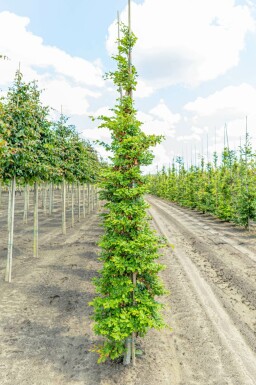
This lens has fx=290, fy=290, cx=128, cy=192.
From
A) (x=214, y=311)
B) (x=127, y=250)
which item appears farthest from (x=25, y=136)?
(x=214, y=311)

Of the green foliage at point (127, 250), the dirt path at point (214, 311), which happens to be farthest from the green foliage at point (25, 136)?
the dirt path at point (214, 311)

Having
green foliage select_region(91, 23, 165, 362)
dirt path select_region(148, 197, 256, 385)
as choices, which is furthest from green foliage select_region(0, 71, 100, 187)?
dirt path select_region(148, 197, 256, 385)

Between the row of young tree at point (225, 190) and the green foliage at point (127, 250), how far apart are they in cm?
101

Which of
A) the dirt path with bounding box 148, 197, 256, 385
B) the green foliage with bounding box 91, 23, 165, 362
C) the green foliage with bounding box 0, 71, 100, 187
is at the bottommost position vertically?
the dirt path with bounding box 148, 197, 256, 385

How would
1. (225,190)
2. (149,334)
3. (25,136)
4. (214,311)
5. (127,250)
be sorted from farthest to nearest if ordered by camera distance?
(225,190) < (25,136) < (214,311) < (149,334) < (127,250)

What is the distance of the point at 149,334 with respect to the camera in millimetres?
7863

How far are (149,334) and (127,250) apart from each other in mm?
3197

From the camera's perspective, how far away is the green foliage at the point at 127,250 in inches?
241

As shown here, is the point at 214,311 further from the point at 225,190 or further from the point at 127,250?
the point at 225,190

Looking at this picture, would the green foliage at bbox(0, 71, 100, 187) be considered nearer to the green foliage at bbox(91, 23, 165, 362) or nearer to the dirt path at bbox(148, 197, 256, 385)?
the green foliage at bbox(91, 23, 165, 362)

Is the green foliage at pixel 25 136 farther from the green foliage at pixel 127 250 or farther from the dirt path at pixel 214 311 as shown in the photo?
the dirt path at pixel 214 311

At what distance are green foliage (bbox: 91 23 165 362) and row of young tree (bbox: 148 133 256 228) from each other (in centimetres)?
101

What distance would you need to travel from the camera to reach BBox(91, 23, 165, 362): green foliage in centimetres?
612

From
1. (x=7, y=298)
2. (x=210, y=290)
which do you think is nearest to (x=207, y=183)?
(x=210, y=290)
